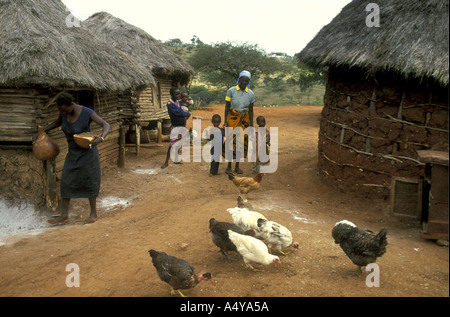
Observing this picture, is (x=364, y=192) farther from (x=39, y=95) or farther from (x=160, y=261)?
(x=39, y=95)

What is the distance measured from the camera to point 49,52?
6301 mm

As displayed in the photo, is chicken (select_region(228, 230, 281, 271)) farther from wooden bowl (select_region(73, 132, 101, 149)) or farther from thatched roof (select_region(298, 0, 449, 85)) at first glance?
thatched roof (select_region(298, 0, 449, 85))

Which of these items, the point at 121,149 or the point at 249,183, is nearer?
the point at 249,183

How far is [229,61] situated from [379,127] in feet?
68.8

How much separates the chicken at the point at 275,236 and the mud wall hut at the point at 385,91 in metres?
2.18

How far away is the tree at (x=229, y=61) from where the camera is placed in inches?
1032

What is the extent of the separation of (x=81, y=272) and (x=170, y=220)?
1.84 meters

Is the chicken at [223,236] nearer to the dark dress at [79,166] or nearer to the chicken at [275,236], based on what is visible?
the chicken at [275,236]

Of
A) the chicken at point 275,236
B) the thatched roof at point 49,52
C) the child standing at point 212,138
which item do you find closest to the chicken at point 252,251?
the chicken at point 275,236

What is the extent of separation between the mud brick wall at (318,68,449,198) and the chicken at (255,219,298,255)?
9.26 feet

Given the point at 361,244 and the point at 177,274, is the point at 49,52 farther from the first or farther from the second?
the point at 361,244

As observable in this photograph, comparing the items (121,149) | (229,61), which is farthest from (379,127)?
(229,61)

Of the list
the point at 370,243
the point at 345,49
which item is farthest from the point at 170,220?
the point at 345,49

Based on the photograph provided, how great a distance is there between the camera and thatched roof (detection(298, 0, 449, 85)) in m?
5.38
